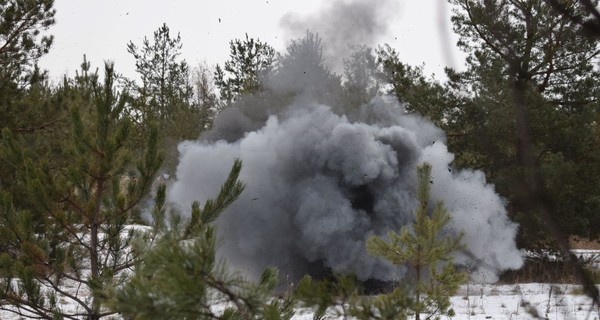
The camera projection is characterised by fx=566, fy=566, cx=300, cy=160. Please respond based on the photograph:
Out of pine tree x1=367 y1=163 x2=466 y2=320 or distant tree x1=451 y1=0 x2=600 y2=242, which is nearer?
pine tree x1=367 y1=163 x2=466 y2=320

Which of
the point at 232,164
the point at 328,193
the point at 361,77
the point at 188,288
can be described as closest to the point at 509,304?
the point at 328,193

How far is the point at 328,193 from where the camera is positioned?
35.3ft

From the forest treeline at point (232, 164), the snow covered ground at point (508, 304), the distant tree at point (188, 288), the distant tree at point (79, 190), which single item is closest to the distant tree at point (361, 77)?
the forest treeline at point (232, 164)

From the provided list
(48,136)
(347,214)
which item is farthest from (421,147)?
(48,136)

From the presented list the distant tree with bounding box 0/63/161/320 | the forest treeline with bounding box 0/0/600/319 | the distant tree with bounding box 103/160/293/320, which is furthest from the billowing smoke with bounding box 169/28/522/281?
the distant tree with bounding box 103/160/293/320

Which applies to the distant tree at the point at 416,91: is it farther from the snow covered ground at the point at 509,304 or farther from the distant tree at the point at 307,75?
the snow covered ground at the point at 509,304

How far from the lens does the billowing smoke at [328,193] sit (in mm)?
10633

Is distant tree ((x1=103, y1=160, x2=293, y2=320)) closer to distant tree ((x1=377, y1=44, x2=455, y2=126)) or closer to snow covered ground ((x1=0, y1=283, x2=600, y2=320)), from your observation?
snow covered ground ((x1=0, y1=283, x2=600, y2=320))

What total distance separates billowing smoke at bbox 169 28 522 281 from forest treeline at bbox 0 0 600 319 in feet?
2.57

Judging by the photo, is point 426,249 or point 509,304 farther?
point 509,304

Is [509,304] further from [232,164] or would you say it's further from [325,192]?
[232,164]

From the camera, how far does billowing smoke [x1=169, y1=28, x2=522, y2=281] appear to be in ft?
34.9

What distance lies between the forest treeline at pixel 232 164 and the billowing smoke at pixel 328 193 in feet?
2.57

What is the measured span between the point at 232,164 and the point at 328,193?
80.4 inches
